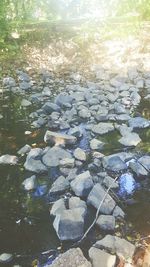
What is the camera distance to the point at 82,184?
3.59 m

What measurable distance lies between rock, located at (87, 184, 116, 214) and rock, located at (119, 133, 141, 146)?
126cm

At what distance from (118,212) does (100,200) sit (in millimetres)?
201

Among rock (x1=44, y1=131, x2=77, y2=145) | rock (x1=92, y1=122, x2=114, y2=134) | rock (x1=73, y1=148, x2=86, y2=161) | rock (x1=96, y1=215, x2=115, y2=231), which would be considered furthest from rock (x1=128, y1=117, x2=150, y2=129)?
rock (x1=96, y1=215, x2=115, y2=231)

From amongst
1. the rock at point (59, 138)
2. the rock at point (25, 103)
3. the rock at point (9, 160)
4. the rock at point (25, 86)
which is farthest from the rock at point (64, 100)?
the rock at point (9, 160)

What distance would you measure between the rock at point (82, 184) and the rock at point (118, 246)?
66 centimetres

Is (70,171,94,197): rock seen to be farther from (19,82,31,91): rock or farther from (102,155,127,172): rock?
(19,82,31,91): rock

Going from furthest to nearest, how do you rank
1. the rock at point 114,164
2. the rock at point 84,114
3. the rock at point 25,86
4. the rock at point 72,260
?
1. the rock at point 25,86
2. the rock at point 84,114
3. the rock at point 114,164
4. the rock at point 72,260

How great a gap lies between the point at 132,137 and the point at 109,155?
0.54m

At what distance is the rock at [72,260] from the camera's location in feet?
8.57

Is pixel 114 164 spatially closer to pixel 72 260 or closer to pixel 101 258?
pixel 101 258

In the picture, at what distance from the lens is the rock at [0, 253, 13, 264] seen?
9.30ft

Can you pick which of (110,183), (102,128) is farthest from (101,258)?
(102,128)

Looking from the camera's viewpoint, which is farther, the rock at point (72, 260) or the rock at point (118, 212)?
the rock at point (118, 212)

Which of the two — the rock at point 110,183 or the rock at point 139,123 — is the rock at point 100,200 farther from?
the rock at point 139,123
